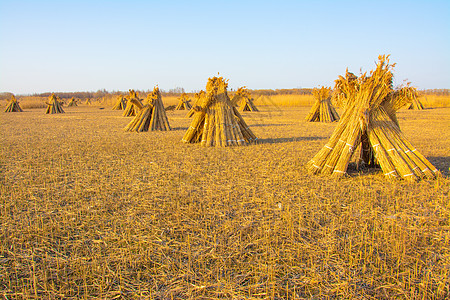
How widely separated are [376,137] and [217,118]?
191 inches

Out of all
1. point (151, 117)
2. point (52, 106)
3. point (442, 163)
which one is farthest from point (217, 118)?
point (52, 106)

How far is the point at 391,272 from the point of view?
2.73 m

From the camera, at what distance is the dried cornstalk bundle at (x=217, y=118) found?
30.8 ft

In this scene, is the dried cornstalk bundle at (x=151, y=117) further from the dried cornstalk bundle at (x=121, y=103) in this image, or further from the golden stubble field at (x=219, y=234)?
the dried cornstalk bundle at (x=121, y=103)

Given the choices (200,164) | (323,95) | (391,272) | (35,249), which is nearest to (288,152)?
(200,164)

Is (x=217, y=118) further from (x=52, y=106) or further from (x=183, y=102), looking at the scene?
(x=183, y=102)

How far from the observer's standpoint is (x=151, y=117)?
14.0 meters

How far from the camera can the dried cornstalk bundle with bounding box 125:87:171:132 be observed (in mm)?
13602

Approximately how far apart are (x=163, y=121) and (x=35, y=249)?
1113 cm

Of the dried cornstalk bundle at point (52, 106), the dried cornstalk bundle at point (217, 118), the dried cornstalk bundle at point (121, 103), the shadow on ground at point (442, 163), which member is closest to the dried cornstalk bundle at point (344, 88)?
the shadow on ground at point (442, 163)

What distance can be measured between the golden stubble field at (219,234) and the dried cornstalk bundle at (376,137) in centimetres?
28

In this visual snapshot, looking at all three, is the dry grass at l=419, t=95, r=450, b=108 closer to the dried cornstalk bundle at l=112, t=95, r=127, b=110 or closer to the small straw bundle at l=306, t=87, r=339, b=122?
the small straw bundle at l=306, t=87, r=339, b=122

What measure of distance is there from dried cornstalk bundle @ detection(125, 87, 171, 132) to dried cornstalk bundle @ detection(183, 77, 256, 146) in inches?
179

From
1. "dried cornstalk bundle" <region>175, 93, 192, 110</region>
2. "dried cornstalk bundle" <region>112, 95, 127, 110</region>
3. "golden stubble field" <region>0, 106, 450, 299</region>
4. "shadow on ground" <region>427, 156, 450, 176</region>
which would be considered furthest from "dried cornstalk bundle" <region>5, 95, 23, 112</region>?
"shadow on ground" <region>427, 156, 450, 176</region>
